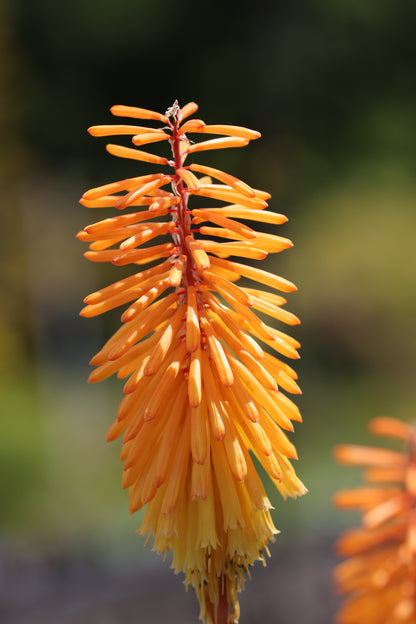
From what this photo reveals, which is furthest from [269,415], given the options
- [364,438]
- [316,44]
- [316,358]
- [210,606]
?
[316,44]

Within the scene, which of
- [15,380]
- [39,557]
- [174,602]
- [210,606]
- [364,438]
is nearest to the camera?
[210,606]

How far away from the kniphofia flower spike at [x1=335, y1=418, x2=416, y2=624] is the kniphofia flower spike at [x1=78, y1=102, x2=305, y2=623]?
0.14 m

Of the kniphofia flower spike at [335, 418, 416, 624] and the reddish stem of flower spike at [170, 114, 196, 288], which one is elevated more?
the reddish stem of flower spike at [170, 114, 196, 288]

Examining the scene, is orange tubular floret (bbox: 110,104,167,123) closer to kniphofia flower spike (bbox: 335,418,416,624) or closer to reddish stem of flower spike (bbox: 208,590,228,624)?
kniphofia flower spike (bbox: 335,418,416,624)

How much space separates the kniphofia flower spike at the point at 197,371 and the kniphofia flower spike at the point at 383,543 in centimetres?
14

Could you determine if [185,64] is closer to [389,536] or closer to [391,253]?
[391,253]

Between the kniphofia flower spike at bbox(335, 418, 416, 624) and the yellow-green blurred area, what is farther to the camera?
the yellow-green blurred area

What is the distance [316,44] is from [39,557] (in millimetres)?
10490

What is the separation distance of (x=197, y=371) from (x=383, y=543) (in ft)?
1.35

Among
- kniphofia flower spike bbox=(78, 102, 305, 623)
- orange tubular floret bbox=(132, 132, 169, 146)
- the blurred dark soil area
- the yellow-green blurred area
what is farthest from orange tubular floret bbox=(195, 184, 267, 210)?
the yellow-green blurred area

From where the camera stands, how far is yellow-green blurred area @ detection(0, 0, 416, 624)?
24.4ft

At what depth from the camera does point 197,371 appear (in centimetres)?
112

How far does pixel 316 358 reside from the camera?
10375 millimetres

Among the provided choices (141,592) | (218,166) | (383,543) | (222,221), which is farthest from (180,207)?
(218,166)
